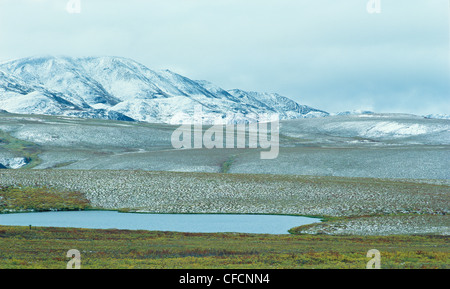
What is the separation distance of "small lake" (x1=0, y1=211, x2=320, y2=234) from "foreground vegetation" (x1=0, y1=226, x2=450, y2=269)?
654cm

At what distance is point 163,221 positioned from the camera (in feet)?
187

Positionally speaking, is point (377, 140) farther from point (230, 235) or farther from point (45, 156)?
point (230, 235)

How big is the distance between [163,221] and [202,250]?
24.4 metres

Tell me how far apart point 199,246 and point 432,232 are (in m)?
24.7

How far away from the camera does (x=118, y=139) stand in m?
158

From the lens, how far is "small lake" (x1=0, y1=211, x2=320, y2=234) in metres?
52.0
